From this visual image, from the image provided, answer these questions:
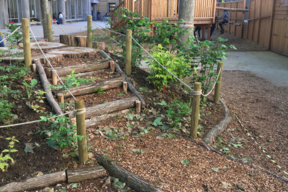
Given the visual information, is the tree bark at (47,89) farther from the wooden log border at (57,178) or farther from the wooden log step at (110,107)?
the wooden log border at (57,178)

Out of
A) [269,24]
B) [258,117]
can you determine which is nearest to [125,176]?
[258,117]

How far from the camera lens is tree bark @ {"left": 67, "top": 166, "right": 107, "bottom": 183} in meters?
3.23

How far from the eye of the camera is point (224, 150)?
461cm

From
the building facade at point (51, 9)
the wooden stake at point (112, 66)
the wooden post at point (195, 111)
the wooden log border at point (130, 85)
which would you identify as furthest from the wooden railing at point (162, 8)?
the building facade at point (51, 9)

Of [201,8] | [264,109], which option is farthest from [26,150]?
[201,8]

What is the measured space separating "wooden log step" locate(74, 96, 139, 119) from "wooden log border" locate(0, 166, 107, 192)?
1.50 metres

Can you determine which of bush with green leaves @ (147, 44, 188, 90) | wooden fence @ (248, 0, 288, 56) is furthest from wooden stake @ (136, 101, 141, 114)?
wooden fence @ (248, 0, 288, 56)

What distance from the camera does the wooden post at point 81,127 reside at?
3.29 metres

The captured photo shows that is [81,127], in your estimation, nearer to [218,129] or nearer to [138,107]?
[138,107]

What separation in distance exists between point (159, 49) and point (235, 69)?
483 cm

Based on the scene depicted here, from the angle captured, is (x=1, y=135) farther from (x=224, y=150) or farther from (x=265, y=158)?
(x=265, y=158)

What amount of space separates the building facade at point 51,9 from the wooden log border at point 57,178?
1872 cm

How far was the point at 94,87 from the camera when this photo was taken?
541cm

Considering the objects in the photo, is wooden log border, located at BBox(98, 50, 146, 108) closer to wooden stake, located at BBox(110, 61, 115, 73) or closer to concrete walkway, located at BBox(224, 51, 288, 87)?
wooden stake, located at BBox(110, 61, 115, 73)
